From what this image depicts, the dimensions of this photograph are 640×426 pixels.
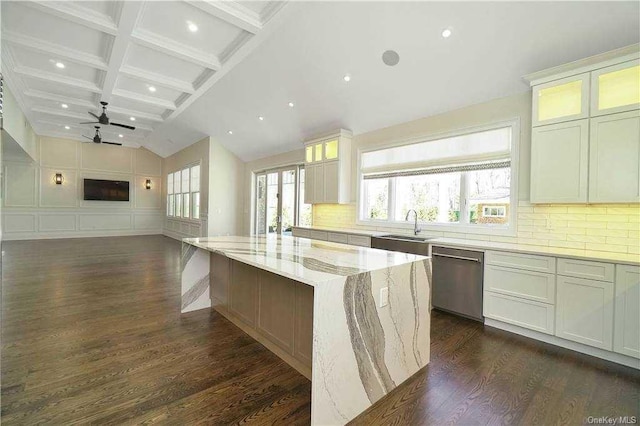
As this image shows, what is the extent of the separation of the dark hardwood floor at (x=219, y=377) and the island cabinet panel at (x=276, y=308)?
184 millimetres

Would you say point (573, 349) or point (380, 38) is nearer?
point (573, 349)

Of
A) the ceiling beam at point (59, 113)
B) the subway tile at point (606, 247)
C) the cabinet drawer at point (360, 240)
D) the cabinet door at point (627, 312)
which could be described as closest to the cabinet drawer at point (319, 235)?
the cabinet drawer at point (360, 240)

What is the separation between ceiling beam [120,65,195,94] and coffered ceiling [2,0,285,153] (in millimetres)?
15

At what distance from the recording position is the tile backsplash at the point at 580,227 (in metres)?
2.96

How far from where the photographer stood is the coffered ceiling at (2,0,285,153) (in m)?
3.76

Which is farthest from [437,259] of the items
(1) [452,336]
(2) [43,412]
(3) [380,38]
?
→ (2) [43,412]

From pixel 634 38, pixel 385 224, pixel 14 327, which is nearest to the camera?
pixel 634 38

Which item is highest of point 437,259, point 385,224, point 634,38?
point 634,38

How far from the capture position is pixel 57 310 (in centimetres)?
359

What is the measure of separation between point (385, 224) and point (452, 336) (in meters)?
2.23

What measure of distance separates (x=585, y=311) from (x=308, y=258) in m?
2.55

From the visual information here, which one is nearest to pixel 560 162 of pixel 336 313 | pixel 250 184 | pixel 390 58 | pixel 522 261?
pixel 522 261

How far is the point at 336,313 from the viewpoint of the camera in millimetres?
1897

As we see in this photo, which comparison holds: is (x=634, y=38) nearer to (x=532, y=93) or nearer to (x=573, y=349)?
(x=532, y=93)
